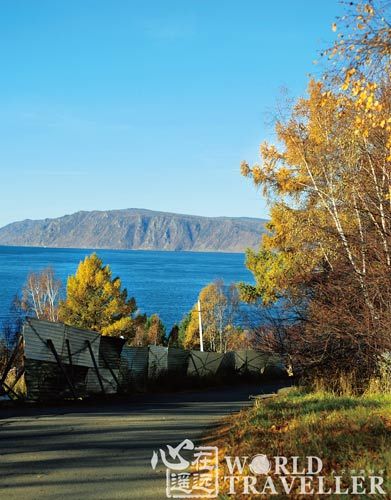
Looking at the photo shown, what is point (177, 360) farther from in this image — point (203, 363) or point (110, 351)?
point (110, 351)

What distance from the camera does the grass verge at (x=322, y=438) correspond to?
5.62 meters

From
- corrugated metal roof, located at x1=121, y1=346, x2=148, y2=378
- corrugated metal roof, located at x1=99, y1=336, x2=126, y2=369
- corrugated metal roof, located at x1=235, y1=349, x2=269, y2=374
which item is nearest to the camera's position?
corrugated metal roof, located at x1=99, y1=336, x2=126, y2=369

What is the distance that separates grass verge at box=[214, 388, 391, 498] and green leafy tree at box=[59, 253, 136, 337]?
4645 cm

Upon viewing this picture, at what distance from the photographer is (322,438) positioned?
6797mm

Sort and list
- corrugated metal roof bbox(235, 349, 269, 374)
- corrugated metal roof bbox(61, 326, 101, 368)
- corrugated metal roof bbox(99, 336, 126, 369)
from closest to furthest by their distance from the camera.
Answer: corrugated metal roof bbox(61, 326, 101, 368) → corrugated metal roof bbox(99, 336, 126, 369) → corrugated metal roof bbox(235, 349, 269, 374)

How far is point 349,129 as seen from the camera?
1382cm

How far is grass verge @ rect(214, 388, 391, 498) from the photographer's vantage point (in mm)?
Result: 5617

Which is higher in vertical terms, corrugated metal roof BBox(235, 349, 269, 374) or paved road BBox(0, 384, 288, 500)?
corrugated metal roof BBox(235, 349, 269, 374)

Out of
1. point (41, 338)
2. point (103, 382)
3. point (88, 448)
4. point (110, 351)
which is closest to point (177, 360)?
point (110, 351)

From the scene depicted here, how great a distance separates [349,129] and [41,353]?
882 centimetres

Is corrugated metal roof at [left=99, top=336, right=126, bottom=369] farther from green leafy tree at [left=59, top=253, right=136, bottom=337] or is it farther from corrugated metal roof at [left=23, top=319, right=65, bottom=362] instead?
green leafy tree at [left=59, top=253, right=136, bottom=337]

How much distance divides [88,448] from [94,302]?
48864 mm

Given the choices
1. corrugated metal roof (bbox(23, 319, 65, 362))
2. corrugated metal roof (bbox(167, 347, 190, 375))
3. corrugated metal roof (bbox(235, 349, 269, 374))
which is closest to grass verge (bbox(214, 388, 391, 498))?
corrugated metal roof (bbox(23, 319, 65, 362))

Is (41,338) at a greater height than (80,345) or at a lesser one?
greater
